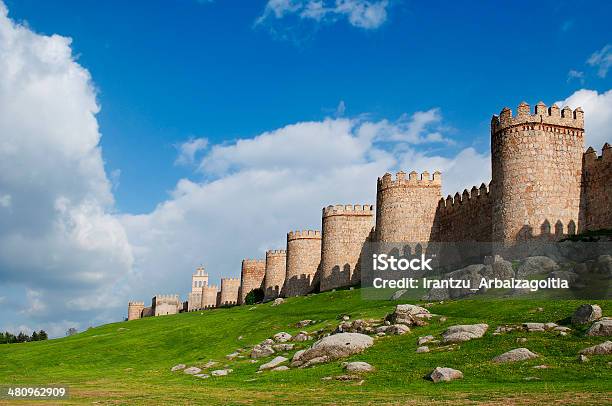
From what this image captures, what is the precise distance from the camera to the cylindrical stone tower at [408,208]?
2335 inches

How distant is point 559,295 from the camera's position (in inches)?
1326

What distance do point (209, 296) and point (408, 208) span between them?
215ft

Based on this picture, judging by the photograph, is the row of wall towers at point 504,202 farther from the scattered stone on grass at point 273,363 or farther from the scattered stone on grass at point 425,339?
the scattered stone on grass at point 273,363

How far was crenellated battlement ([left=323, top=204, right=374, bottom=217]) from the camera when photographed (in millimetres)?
72469

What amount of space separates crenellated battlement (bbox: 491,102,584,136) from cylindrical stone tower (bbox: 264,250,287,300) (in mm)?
50361

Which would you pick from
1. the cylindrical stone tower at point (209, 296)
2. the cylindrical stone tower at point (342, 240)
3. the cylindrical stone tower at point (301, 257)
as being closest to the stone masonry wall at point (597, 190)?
the cylindrical stone tower at point (342, 240)

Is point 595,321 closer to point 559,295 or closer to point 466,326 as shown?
point 466,326

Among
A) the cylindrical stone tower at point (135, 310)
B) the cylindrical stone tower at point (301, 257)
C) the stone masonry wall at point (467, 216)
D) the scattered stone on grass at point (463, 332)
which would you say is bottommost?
the cylindrical stone tower at point (135, 310)

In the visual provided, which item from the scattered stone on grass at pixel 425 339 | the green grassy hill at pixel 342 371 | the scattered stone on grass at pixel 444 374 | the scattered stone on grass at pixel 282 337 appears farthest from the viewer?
the scattered stone on grass at pixel 282 337

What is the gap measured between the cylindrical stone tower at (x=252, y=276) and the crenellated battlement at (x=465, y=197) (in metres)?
46.0

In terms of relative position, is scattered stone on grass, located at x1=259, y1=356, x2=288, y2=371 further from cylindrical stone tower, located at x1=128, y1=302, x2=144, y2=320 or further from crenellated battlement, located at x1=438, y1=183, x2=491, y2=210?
cylindrical stone tower, located at x1=128, y1=302, x2=144, y2=320

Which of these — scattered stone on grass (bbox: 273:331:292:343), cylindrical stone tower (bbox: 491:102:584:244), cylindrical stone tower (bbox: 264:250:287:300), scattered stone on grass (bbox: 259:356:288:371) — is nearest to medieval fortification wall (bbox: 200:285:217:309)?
cylindrical stone tower (bbox: 264:250:287:300)

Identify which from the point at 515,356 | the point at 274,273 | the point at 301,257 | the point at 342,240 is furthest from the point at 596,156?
the point at 274,273

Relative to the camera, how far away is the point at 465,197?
56.1 meters
